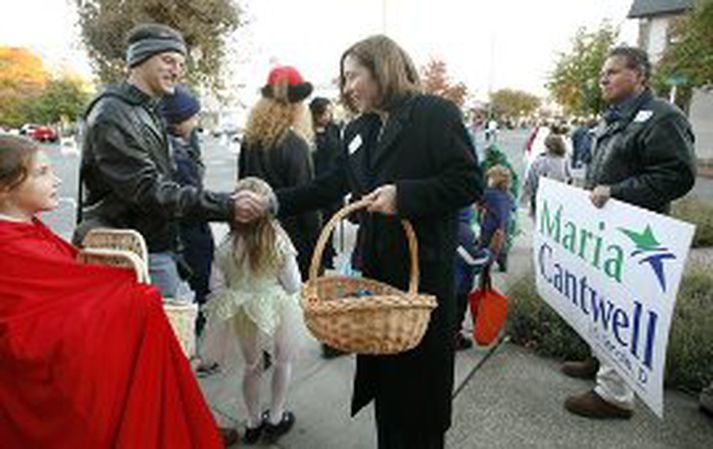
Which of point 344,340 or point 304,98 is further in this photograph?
point 304,98

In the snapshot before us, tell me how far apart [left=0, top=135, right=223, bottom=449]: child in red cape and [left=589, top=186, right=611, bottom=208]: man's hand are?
2.36m

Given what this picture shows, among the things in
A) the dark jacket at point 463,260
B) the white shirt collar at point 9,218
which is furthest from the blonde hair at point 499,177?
the white shirt collar at point 9,218

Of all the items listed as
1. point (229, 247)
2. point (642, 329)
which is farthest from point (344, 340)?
point (642, 329)

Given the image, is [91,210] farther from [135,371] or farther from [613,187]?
[613,187]

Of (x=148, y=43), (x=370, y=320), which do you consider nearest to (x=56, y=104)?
(x=148, y=43)

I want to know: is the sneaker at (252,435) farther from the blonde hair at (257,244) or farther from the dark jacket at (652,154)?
the dark jacket at (652,154)

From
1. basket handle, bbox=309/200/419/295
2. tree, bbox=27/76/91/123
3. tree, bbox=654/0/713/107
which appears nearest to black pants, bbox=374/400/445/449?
basket handle, bbox=309/200/419/295

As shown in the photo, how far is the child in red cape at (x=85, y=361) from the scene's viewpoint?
186cm

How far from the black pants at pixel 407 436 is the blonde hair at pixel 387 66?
135 cm

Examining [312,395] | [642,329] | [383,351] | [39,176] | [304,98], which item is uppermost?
[304,98]

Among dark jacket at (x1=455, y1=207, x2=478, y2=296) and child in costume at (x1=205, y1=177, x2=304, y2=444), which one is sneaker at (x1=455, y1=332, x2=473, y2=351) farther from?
child in costume at (x1=205, y1=177, x2=304, y2=444)

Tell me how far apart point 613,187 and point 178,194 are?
7.53 feet

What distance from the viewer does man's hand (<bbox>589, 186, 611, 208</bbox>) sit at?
10.8ft

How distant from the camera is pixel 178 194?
8.49 ft
